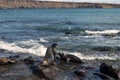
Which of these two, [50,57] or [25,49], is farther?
[25,49]

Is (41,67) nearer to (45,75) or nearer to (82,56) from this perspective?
(45,75)

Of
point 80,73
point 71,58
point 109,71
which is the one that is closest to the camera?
point 109,71

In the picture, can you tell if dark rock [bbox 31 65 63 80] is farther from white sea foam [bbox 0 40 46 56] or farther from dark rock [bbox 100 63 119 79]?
white sea foam [bbox 0 40 46 56]

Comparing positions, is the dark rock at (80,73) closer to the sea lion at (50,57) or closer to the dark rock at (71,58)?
the sea lion at (50,57)

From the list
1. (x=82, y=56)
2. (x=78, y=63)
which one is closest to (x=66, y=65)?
(x=78, y=63)

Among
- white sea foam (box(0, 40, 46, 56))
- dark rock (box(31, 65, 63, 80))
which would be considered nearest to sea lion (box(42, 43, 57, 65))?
dark rock (box(31, 65, 63, 80))

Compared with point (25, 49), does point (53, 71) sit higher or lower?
higher

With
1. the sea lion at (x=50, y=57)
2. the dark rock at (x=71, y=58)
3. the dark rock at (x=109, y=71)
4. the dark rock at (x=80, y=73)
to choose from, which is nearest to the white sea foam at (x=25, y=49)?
the dark rock at (x=71, y=58)

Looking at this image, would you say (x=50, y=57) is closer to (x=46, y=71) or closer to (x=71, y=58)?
(x=71, y=58)

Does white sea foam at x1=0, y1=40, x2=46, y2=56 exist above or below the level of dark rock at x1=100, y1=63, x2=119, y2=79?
below

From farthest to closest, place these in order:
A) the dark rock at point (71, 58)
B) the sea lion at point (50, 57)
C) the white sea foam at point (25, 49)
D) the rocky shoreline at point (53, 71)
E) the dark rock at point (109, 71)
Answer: the white sea foam at point (25, 49) < the dark rock at point (71, 58) < the sea lion at point (50, 57) < the dark rock at point (109, 71) < the rocky shoreline at point (53, 71)

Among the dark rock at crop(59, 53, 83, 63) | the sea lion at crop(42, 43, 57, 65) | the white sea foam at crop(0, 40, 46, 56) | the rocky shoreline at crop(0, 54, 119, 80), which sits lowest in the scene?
the white sea foam at crop(0, 40, 46, 56)

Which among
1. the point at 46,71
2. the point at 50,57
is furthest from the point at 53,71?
the point at 50,57

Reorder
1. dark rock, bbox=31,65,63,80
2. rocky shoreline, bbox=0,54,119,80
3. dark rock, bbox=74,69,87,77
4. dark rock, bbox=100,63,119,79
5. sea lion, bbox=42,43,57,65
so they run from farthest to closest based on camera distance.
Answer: sea lion, bbox=42,43,57,65 → dark rock, bbox=74,69,87,77 → dark rock, bbox=100,63,119,79 → rocky shoreline, bbox=0,54,119,80 → dark rock, bbox=31,65,63,80
